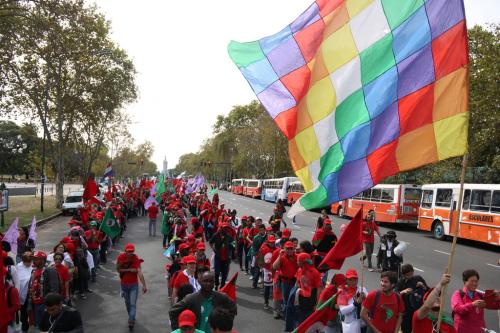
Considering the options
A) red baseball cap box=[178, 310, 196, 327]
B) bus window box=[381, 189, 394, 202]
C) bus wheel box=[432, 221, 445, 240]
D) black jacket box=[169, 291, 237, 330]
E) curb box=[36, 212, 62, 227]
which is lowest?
curb box=[36, 212, 62, 227]

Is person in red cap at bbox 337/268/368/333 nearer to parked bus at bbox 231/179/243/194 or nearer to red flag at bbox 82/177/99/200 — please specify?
red flag at bbox 82/177/99/200

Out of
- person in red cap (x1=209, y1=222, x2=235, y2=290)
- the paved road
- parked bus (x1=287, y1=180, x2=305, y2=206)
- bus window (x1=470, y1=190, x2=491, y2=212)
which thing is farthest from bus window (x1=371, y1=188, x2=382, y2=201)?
person in red cap (x1=209, y1=222, x2=235, y2=290)

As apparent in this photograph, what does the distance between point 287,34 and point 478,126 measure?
76.1ft

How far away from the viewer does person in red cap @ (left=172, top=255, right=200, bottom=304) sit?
6.62 meters

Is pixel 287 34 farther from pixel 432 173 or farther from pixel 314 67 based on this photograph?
pixel 432 173

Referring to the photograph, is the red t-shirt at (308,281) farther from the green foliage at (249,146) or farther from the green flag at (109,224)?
the green foliage at (249,146)

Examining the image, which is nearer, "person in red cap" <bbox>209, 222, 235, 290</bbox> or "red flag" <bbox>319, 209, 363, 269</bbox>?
"red flag" <bbox>319, 209, 363, 269</bbox>

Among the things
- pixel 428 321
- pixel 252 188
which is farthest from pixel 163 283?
pixel 252 188

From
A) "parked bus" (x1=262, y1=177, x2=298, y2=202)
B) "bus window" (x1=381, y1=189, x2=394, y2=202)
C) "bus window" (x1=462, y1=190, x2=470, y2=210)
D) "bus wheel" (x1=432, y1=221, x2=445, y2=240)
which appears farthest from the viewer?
"parked bus" (x1=262, y1=177, x2=298, y2=202)

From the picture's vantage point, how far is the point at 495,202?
1850cm

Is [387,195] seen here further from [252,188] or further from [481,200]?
[252,188]

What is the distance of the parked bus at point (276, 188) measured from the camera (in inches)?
1697

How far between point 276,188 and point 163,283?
117 feet

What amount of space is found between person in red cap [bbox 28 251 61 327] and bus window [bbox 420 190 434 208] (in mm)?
20160
